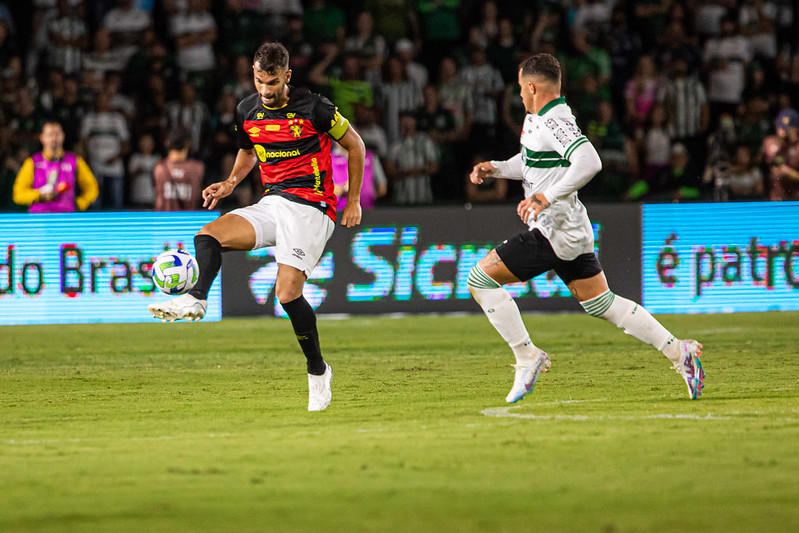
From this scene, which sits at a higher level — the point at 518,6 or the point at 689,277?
the point at 518,6

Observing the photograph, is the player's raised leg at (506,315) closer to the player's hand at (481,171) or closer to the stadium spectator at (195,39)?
the player's hand at (481,171)

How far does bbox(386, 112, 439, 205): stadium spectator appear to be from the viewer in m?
14.8

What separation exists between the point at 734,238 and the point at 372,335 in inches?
158

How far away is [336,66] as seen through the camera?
15.8 metres

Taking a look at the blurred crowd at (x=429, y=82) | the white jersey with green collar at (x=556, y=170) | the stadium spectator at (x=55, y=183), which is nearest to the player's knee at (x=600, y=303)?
the white jersey with green collar at (x=556, y=170)

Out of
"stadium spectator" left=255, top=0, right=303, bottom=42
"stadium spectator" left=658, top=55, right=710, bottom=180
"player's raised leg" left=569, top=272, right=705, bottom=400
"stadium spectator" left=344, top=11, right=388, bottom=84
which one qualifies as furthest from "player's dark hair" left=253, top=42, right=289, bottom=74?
"stadium spectator" left=658, top=55, right=710, bottom=180

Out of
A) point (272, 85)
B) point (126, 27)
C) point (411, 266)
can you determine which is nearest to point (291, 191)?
point (272, 85)

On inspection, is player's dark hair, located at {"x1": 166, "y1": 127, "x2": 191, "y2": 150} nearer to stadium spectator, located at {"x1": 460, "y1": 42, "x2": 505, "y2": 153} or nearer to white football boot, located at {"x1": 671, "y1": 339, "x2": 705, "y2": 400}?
stadium spectator, located at {"x1": 460, "y1": 42, "x2": 505, "y2": 153}

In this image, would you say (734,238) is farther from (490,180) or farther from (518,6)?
(518,6)

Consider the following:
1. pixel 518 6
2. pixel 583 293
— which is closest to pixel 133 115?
pixel 518 6

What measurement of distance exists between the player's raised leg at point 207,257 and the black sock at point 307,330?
43 cm

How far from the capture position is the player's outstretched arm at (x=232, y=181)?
288 inches

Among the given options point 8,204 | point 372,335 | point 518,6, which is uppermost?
point 518,6

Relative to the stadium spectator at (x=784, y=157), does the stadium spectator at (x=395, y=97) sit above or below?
above
